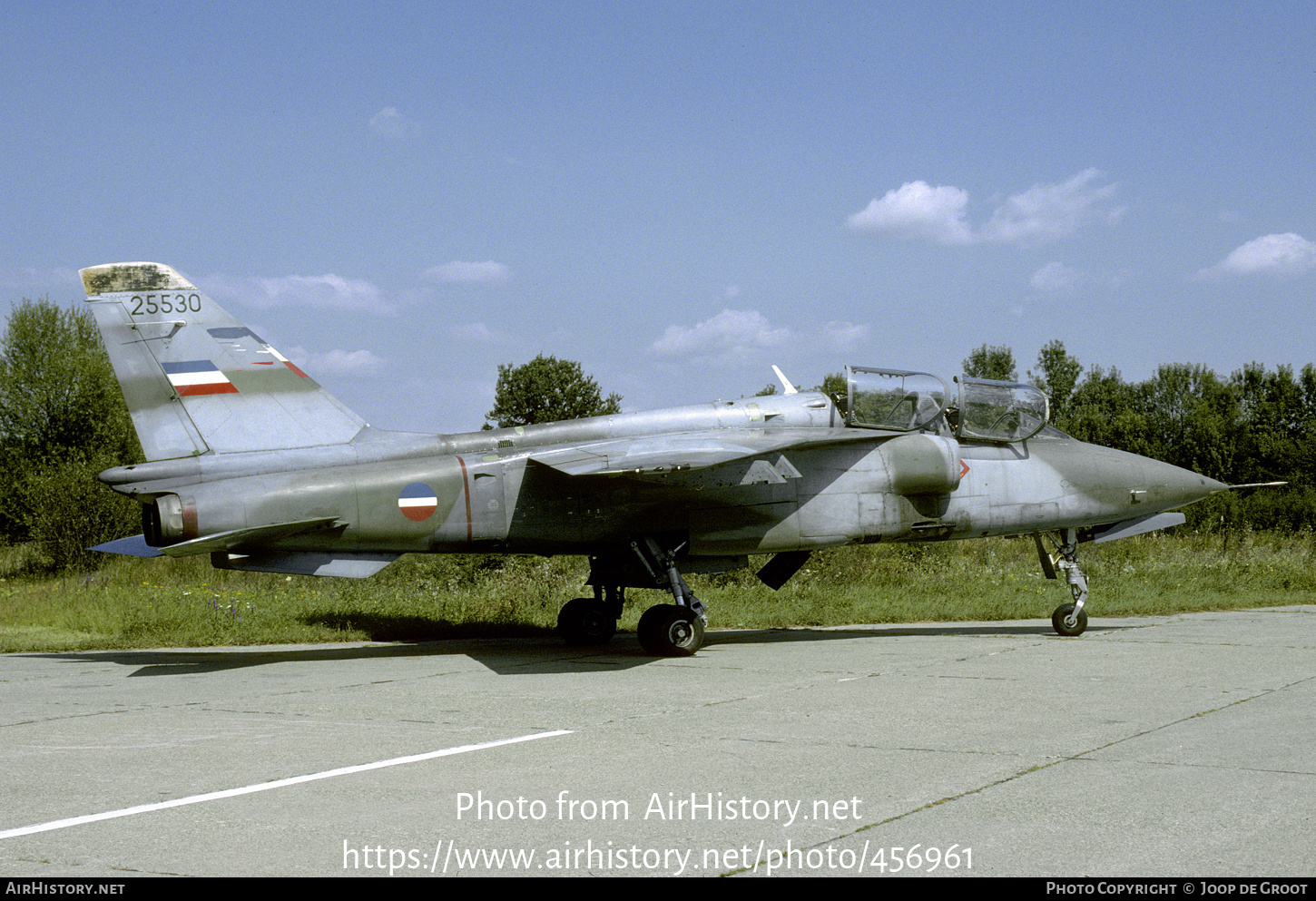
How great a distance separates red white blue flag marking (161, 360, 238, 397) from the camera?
39.0 feet

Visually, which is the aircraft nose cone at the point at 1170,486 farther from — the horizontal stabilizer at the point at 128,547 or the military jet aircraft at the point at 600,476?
the horizontal stabilizer at the point at 128,547

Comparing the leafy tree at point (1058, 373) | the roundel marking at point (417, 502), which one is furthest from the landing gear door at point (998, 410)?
the leafy tree at point (1058, 373)

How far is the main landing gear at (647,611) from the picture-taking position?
1243cm

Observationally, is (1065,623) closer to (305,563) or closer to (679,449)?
(679,449)

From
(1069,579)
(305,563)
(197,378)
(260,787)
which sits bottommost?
(1069,579)

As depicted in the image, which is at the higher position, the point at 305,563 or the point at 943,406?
the point at 943,406

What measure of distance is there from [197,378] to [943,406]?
857 cm

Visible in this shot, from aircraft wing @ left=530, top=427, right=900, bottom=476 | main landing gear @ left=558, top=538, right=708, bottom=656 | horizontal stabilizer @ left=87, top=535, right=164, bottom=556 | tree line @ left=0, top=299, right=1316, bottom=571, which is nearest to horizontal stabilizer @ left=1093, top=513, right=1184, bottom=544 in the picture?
aircraft wing @ left=530, top=427, right=900, bottom=476

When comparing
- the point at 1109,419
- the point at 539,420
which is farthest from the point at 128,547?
the point at 1109,419

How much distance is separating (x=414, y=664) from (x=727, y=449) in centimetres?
407

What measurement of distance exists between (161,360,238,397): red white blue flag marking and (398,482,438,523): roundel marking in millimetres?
2146

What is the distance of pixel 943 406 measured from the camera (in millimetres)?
13719

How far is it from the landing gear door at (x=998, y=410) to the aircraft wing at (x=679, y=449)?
4.47 ft

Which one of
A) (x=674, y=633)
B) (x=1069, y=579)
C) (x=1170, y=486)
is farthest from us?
(x=1170, y=486)
